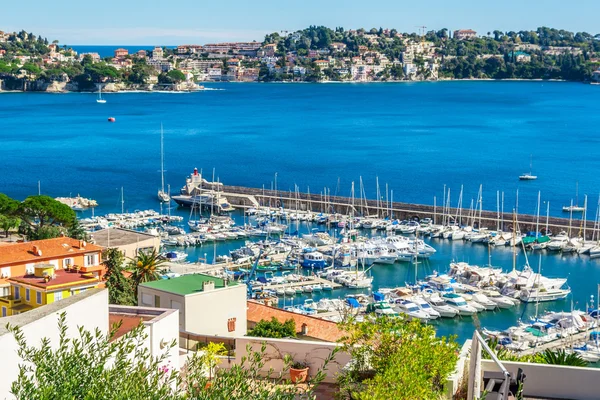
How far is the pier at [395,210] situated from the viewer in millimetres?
30109

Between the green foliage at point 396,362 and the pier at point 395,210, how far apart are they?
24504 mm

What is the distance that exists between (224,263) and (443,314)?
7313 mm

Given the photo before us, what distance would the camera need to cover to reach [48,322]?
15.6 feet

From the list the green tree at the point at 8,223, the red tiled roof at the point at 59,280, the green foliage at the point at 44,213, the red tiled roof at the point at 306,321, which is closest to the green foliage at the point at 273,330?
the red tiled roof at the point at 306,321

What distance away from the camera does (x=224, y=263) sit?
25.1 meters

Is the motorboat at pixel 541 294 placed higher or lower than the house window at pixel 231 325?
lower

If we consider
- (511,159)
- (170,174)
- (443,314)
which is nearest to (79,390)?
(443,314)

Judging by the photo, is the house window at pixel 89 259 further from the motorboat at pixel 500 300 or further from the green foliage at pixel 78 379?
the green foliage at pixel 78 379

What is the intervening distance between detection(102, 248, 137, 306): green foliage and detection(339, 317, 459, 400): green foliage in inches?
285

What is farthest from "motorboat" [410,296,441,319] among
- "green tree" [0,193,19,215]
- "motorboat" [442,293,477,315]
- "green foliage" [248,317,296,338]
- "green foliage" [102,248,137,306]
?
"green tree" [0,193,19,215]

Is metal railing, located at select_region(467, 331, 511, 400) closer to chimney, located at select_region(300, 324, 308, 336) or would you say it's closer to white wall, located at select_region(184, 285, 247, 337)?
white wall, located at select_region(184, 285, 247, 337)

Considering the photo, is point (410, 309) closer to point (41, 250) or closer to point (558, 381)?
point (41, 250)

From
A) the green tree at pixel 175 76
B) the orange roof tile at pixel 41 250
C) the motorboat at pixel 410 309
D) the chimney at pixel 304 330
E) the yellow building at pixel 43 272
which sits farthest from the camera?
the green tree at pixel 175 76

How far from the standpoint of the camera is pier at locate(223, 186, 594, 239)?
30109 millimetres
